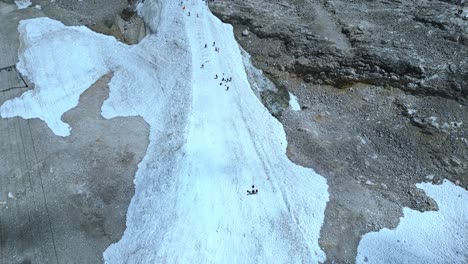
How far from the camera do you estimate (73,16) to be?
34.3 metres

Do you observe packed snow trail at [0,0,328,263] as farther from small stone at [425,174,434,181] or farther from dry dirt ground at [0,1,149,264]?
small stone at [425,174,434,181]

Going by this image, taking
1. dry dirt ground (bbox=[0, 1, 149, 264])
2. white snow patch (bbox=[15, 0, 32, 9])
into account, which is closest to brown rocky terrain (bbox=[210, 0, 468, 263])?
dry dirt ground (bbox=[0, 1, 149, 264])

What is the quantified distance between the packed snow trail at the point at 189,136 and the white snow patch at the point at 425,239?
9.85 feet

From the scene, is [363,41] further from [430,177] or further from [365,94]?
[430,177]

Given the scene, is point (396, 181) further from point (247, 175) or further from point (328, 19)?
point (328, 19)

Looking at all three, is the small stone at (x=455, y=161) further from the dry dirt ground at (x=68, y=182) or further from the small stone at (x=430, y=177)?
the dry dirt ground at (x=68, y=182)

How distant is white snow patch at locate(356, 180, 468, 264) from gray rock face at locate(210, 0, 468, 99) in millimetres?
8318

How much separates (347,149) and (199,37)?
48.3 ft

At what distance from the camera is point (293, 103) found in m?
25.6

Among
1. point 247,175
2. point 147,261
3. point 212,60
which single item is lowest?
point 147,261

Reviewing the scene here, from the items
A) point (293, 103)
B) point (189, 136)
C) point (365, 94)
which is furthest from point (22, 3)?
point (365, 94)

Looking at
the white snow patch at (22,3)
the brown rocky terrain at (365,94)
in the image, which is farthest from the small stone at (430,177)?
the white snow patch at (22,3)

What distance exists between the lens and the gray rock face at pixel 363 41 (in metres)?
24.3

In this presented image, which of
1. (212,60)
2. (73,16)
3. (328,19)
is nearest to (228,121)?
(212,60)
